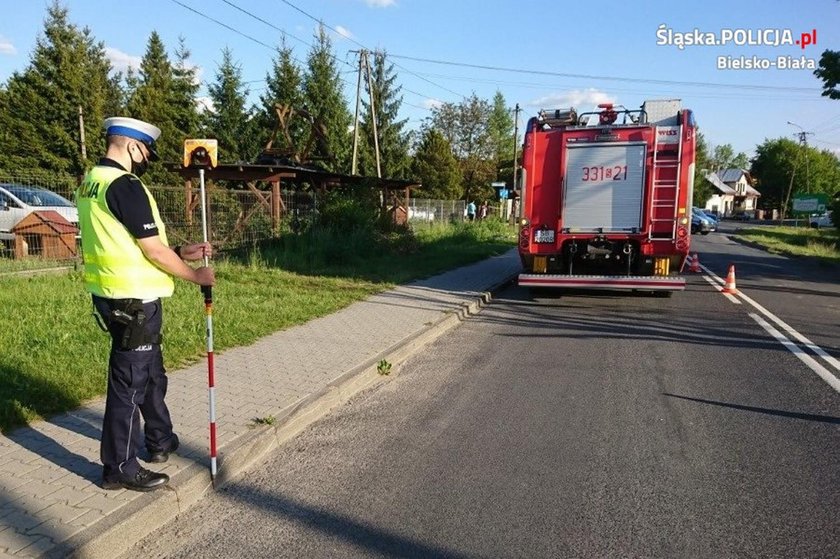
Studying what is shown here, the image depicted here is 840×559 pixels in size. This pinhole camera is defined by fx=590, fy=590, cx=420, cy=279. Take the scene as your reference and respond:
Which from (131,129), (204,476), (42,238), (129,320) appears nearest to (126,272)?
(129,320)

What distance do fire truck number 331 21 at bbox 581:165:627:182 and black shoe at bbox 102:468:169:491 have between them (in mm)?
8637

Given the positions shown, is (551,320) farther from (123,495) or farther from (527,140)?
(123,495)

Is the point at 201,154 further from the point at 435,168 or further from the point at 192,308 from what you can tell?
the point at 435,168

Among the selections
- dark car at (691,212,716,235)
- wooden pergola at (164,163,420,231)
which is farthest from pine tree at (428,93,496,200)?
wooden pergola at (164,163,420,231)

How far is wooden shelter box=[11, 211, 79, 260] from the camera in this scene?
11844 mm

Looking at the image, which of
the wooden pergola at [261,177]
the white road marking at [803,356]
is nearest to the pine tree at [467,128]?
the wooden pergola at [261,177]

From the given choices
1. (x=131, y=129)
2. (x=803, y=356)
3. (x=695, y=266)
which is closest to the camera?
(x=131, y=129)

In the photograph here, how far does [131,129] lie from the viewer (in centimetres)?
338

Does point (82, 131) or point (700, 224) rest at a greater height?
point (82, 131)

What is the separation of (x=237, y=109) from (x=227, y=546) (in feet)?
113

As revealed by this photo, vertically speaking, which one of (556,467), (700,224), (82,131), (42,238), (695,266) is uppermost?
(82,131)

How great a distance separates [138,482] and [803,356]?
24.4ft

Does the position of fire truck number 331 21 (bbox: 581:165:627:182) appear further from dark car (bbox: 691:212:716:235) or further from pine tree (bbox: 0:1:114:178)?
dark car (bbox: 691:212:716:235)

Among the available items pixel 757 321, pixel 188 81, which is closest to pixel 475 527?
pixel 757 321
